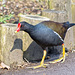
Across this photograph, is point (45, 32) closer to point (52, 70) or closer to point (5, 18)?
point (52, 70)

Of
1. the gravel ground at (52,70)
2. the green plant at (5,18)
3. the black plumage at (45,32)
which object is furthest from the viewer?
the green plant at (5,18)

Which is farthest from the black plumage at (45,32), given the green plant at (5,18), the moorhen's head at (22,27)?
the green plant at (5,18)

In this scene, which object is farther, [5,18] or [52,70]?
[5,18]

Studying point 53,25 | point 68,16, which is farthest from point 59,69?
point 68,16

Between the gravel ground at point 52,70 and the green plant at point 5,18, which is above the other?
the green plant at point 5,18

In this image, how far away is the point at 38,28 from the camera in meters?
4.79

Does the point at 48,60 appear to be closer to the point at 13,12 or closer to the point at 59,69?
the point at 59,69

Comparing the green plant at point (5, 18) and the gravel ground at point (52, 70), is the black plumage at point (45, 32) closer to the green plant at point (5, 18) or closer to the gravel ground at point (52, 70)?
the gravel ground at point (52, 70)

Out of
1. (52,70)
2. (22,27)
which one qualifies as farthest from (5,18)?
(52,70)

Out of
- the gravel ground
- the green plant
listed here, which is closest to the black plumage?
the gravel ground

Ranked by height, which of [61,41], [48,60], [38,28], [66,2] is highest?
[66,2]

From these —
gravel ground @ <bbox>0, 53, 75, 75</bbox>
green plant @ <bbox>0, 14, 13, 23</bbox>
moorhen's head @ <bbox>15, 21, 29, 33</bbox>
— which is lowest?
gravel ground @ <bbox>0, 53, 75, 75</bbox>

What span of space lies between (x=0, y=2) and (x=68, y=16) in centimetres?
388

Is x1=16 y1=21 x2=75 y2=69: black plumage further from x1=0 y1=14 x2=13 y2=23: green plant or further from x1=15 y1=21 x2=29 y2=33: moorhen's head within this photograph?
x1=0 y1=14 x2=13 y2=23: green plant
